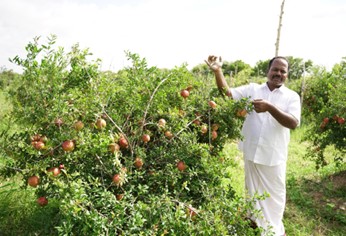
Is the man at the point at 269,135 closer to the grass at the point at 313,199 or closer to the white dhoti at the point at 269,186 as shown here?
the white dhoti at the point at 269,186

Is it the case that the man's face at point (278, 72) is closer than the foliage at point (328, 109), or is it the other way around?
the man's face at point (278, 72)

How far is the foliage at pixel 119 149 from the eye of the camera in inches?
74.0

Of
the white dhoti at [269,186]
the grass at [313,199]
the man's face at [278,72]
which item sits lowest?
the grass at [313,199]

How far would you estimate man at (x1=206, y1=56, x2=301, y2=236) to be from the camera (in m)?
2.96

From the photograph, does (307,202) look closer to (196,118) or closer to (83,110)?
(196,118)

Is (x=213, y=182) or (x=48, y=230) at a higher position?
(x=213, y=182)

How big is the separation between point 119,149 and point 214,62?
1.19 m

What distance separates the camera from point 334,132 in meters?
4.51

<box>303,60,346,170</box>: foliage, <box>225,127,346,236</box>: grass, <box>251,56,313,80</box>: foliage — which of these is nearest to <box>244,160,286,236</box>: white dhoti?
<box>225,127,346,236</box>: grass

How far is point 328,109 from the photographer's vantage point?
435 cm

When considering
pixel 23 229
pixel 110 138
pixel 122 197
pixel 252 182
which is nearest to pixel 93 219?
pixel 122 197

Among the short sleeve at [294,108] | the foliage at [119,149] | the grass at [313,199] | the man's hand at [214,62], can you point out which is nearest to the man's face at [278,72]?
the short sleeve at [294,108]

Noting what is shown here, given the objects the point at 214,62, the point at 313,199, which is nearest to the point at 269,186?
the point at 214,62

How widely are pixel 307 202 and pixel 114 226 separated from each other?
3.51m
